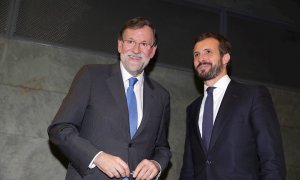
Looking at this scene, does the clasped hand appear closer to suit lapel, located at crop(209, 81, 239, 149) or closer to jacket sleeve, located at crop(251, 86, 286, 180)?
suit lapel, located at crop(209, 81, 239, 149)

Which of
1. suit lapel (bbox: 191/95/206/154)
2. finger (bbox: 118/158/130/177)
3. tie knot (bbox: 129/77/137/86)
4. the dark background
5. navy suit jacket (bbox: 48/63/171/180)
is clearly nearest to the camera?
finger (bbox: 118/158/130/177)

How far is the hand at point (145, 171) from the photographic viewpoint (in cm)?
200

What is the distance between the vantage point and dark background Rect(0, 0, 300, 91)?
3643 millimetres

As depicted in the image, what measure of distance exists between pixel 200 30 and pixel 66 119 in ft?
8.95

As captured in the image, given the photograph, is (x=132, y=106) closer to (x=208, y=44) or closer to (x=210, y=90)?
(x=210, y=90)

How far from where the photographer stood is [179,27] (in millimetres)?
4281

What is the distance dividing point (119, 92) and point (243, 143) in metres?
0.97

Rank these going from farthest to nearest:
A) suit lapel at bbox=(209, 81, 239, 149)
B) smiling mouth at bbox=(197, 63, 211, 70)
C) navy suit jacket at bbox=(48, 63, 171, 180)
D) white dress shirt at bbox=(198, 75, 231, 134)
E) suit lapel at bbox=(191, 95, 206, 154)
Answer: smiling mouth at bbox=(197, 63, 211, 70), white dress shirt at bbox=(198, 75, 231, 134), suit lapel at bbox=(191, 95, 206, 154), suit lapel at bbox=(209, 81, 239, 149), navy suit jacket at bbox=(48, 63, 171, 180)

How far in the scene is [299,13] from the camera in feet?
16.2

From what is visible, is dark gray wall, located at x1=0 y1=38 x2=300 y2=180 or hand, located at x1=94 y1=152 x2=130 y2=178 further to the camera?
dark gray wall, located at x1=0 y1=38 x2=300 y2=180

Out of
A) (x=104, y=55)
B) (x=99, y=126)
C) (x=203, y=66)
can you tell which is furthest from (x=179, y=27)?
(x=99, y=126)

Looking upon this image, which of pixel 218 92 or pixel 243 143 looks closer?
pixel 243 143

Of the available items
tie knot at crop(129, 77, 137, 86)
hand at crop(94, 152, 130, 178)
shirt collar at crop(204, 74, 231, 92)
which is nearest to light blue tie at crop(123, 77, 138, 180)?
tie knot at crop(129, 77, 137, 86)

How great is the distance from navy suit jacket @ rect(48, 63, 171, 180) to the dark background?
1537mm
